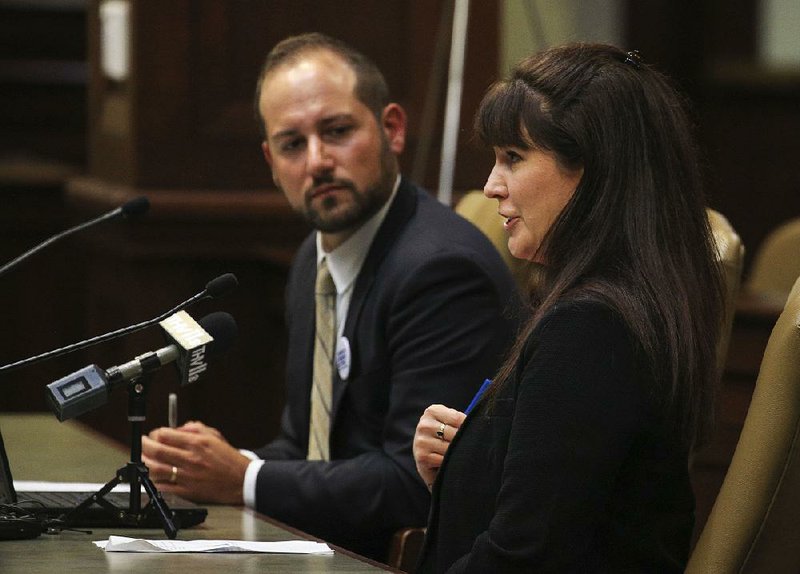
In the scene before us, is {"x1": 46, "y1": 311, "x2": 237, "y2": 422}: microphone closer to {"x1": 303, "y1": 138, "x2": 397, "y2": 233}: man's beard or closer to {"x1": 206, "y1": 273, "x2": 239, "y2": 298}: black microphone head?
{"x1": 206, "y1": 273, "x2": 239, "y2": 298}: black microphone head

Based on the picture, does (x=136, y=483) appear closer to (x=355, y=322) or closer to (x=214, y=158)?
(x=355, y=322)

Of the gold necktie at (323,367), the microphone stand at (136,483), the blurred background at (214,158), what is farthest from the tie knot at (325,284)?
the blurred background at (214,158)

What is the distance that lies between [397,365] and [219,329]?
0.57 meters

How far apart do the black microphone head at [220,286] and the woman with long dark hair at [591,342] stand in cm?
37

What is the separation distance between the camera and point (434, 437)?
204cm

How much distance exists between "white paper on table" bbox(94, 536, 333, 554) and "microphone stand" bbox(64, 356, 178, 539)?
60mm

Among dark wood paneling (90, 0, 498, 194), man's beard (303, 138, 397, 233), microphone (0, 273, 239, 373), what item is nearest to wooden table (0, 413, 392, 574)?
microphone (0, 273, 239, 373)

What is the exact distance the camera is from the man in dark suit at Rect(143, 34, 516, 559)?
2.51 meters

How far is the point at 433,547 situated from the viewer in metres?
1.95

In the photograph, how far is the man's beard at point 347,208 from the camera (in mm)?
2770

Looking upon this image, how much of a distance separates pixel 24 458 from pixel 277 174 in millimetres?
727

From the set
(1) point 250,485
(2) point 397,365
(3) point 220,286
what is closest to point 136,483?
(3) point 220,286

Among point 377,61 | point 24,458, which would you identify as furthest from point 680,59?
point 24,458

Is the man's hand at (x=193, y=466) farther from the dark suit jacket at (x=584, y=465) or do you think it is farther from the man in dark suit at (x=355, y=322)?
the dark suit jacket at (x=584, y=465)
